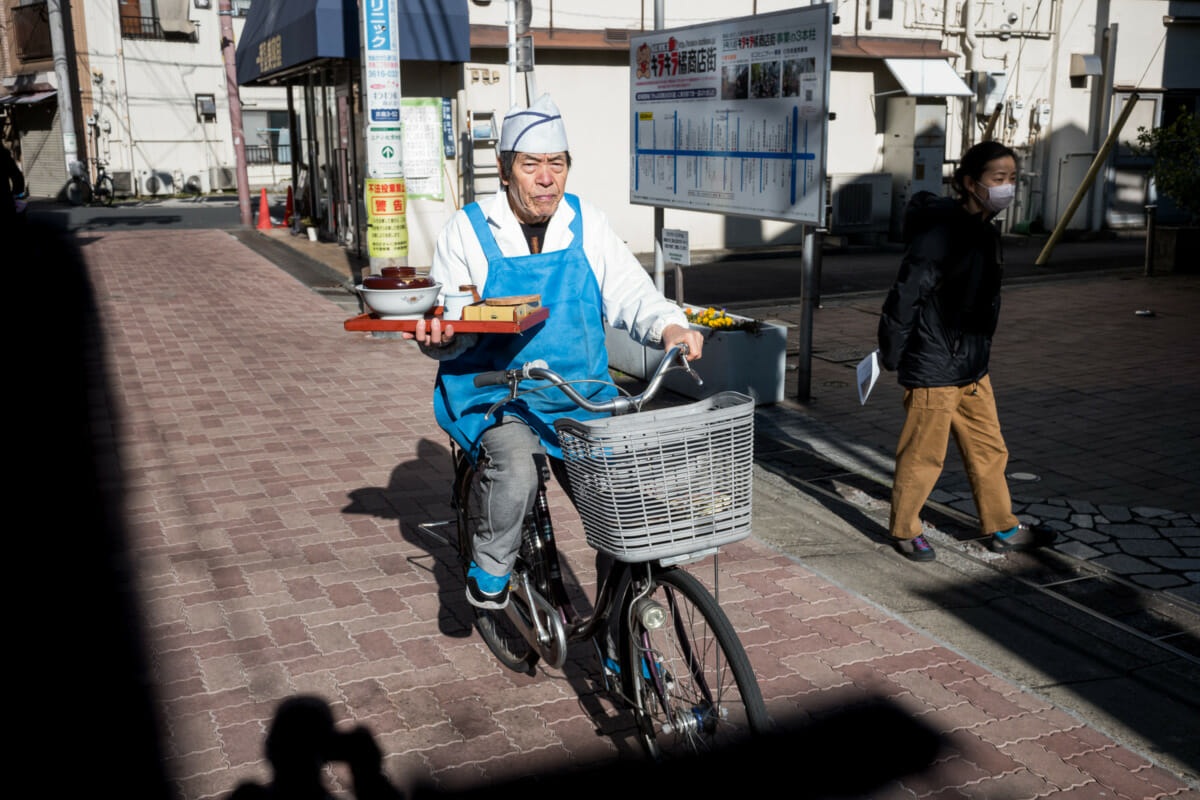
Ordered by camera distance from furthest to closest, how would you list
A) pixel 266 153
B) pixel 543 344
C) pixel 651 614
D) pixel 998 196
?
pixel 266 153, pixel 998 196, pixel 543 344, pixel 651 614

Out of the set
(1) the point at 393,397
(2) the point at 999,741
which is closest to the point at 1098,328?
(1) the point at 393,397

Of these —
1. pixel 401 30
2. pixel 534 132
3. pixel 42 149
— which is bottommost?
pixel 534 132

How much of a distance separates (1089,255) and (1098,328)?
7665 mm

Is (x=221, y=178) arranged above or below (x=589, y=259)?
above

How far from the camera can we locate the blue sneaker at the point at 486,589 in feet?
11.5

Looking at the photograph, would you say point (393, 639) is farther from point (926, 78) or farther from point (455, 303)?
point (926, 78)

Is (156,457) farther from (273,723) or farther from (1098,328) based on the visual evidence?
(1098,328)

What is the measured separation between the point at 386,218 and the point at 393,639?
25.4 feet

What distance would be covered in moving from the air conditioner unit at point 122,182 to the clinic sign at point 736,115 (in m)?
28.8

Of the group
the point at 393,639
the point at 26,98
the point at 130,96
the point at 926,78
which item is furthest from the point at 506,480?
the point at 26,98

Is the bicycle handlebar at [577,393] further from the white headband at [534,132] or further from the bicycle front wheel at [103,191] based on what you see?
the bicycle front wheel at [103,191]

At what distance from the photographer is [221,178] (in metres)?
35.6

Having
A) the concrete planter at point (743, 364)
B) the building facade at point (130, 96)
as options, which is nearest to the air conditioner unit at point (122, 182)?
the building facade at point (130, 96)

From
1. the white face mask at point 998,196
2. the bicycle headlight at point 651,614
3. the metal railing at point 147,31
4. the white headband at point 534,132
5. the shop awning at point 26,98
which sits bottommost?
the bicycle headlight at point 651,614
